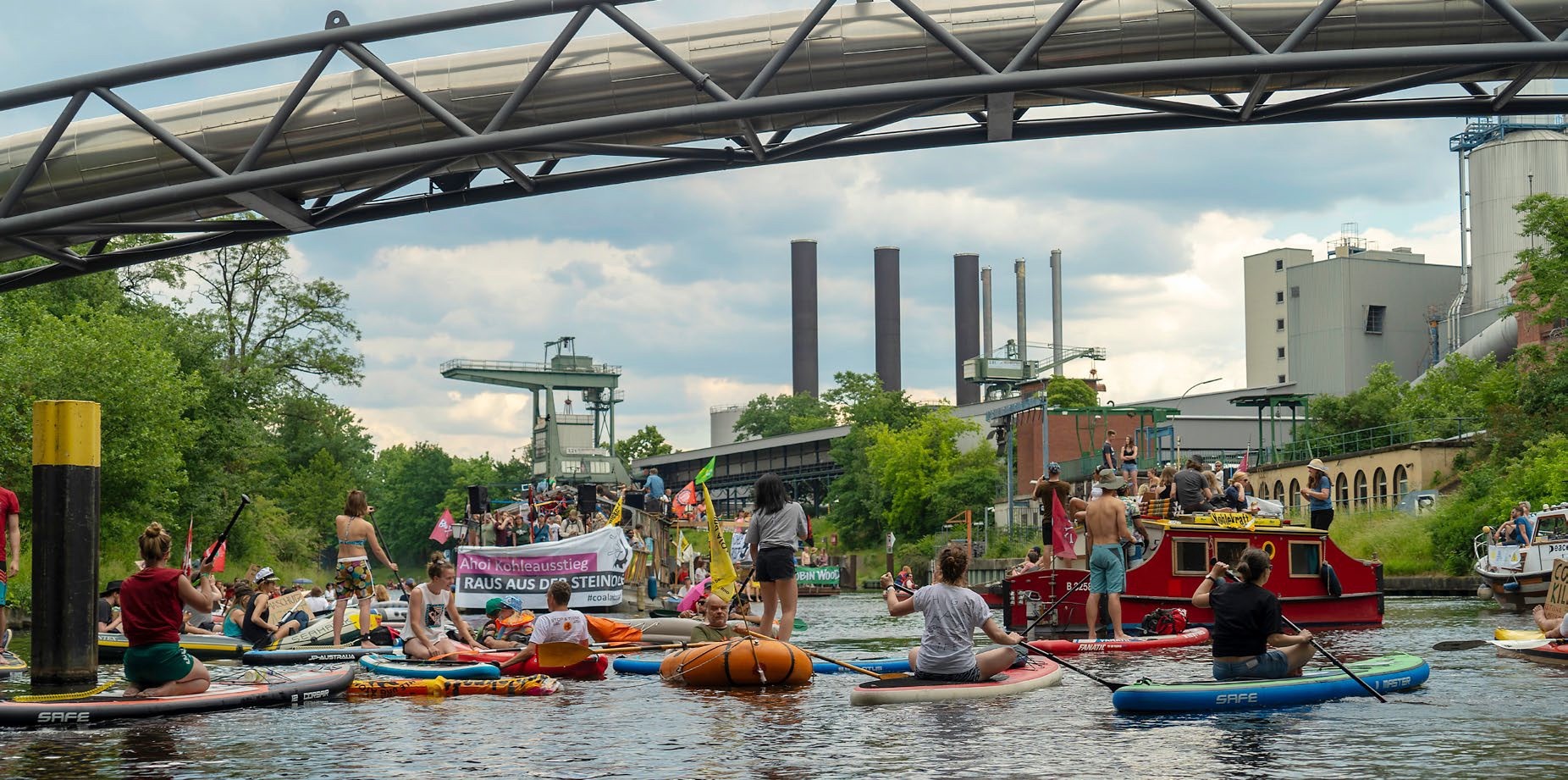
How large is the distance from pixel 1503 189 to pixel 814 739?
87.2 m

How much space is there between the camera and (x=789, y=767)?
30.5 feet

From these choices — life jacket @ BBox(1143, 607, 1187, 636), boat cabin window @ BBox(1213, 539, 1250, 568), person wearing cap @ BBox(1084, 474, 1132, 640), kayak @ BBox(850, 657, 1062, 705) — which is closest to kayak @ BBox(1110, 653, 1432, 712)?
kayak @ BBox(850, 657, 1062, 705)

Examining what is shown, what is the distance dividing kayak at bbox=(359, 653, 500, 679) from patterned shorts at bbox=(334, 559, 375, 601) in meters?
2.84

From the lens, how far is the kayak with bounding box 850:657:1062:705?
12867mm

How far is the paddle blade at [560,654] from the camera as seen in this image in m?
16.6

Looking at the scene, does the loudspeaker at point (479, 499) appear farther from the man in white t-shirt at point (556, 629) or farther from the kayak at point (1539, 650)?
the kayak at point (1539, 650)

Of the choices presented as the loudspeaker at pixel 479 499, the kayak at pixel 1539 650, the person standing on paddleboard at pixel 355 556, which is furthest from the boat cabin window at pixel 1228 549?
the loudspeaker at pixel 479 499

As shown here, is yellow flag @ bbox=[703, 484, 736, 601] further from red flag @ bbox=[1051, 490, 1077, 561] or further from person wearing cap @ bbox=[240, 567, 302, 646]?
person wearing cap @ bbox=[240, 567, 302, 646]

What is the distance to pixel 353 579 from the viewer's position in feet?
65.7

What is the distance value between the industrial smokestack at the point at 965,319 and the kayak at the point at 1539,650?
107 m

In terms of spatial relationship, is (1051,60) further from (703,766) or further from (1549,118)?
(1549,118)

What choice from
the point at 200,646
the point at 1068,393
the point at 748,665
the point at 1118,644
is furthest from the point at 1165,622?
the point at 1068,393

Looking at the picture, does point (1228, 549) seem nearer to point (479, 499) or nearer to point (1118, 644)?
point (1118, 644)

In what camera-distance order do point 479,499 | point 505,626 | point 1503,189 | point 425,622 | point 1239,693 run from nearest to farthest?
point 1239,693 < point 425,622 < point 505,626 < point 479,499 < point 1503,189
